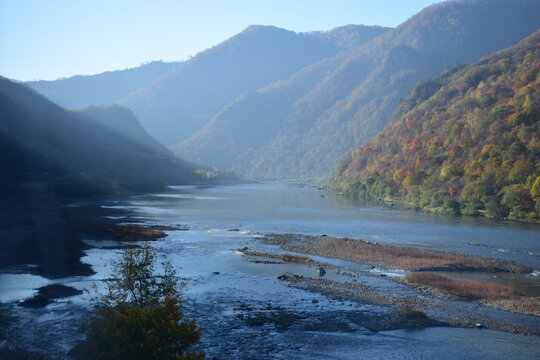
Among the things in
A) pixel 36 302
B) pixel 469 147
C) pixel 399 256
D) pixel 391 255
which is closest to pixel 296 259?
pixel 391 255

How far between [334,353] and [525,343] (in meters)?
9.57

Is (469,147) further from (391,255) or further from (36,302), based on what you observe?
(36,302)

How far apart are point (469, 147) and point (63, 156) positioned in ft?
333

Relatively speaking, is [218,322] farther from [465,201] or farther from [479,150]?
[479,150]

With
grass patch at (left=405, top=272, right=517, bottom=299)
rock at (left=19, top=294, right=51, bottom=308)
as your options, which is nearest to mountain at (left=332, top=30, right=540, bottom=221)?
grass patch at (left=405, top=272, right=517, bottom=299)

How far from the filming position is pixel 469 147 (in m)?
95.7

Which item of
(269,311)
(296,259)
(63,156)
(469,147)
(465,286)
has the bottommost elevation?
(269,311)

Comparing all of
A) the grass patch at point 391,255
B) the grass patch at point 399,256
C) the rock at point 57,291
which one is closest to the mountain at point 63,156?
the grass patch at point 391,255

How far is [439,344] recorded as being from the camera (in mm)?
22031

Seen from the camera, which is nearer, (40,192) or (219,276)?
(219,276)

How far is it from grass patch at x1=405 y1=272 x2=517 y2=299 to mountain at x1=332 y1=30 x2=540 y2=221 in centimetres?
4326

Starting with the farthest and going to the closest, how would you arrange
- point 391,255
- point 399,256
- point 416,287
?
point 391,255 < point 399,256 < point 416,287

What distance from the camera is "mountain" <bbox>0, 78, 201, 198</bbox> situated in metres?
95.1

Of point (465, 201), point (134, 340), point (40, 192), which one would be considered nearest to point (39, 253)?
point (134, 340)
